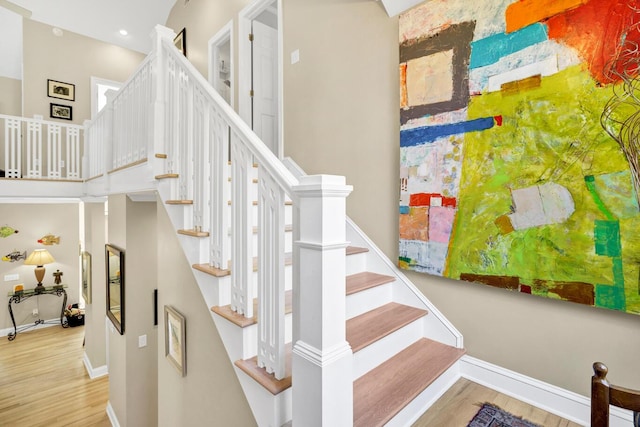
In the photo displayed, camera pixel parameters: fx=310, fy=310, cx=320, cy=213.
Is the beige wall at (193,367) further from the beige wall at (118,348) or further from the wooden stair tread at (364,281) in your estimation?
the beige wall at (118,348)

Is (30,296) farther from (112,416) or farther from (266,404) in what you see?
(266,404)

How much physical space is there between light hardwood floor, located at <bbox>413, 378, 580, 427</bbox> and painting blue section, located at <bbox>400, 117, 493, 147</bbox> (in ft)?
4.75

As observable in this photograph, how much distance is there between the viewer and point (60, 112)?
5750mm

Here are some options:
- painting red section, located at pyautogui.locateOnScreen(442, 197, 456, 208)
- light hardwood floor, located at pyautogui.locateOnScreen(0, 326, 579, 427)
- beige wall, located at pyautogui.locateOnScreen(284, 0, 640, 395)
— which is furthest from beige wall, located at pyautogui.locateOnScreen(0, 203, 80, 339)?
painting red section, located at pyautogui.locateOnScreen(442, 197, 456, 208)

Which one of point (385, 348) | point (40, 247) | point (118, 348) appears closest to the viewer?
point (385, 348)

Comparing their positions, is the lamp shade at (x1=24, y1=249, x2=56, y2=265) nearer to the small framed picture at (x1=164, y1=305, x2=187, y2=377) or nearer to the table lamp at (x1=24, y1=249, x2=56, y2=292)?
the table lamp at (x1=24, y1=249, x2=56, y2=292)

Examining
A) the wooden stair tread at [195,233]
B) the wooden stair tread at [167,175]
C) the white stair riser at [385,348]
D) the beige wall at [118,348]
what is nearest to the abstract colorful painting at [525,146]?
the white stair riser at [385,348]

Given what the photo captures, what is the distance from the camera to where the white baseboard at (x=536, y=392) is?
1448mm

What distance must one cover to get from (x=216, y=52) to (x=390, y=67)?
10.7 ft

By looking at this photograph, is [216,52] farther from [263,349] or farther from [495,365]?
[495,365]

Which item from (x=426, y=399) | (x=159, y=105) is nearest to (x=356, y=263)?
(x=426, y=399)

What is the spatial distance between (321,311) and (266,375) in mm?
525

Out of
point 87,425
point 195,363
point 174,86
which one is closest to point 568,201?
point 195,363

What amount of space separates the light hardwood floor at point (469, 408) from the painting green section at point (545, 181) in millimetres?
610
